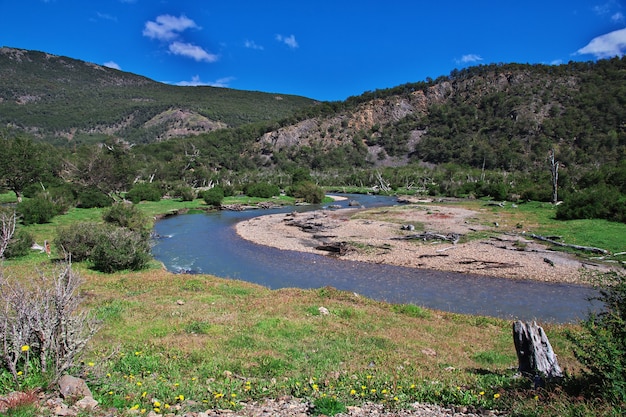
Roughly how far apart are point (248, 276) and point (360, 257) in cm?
929

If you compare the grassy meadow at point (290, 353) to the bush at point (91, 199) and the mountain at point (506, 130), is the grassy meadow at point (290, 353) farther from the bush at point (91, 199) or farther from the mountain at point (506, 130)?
the mountain at point (506, 130)

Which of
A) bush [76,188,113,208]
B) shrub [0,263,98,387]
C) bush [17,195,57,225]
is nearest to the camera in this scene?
shrub [0,263,98,387]

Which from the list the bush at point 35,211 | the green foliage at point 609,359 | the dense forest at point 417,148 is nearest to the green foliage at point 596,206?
the dense forest at point 417,148

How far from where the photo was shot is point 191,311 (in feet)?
45.5

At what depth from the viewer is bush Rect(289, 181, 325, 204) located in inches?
3132

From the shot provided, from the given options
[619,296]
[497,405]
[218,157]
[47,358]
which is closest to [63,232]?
[47,358]

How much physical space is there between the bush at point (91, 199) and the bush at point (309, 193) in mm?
38000

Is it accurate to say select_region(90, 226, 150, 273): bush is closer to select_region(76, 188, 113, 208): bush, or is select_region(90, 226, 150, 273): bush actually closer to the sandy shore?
the sandy shore

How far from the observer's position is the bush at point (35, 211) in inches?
1423

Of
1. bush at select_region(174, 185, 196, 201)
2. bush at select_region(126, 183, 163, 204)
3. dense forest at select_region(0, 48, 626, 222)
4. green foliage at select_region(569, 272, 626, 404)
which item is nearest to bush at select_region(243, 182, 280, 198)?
dense forest at select_region(0, 48, 626, 222)

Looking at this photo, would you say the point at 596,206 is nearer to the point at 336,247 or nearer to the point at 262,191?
the point at 336,247

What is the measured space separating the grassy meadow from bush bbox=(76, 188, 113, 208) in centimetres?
3956

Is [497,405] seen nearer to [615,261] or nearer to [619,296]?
[619,296]

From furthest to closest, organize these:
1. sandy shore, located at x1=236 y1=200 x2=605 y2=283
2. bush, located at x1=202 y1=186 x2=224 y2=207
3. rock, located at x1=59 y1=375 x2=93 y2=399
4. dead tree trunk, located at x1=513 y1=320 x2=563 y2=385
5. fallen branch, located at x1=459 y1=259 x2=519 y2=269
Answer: bush, located at x1=202 y1=186 x2=224 y2=207 → fallen branch, located at x1=459 y1=259 x2=519 y2=269 → sandy shore, located at x1=236 y1=200 x2=605 y2=283 → dead tree trunk, located at x1=513 y1=320 x2=563 y2=385 → rock, located at x1=59 y1=375 x2=93 y2=399
